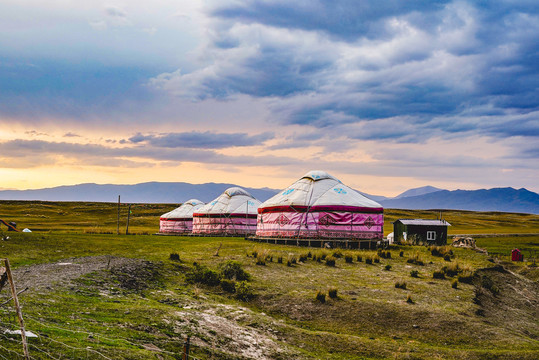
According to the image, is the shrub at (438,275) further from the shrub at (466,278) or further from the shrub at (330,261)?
the shrub at (330,261)

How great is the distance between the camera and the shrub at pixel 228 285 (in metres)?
17.4

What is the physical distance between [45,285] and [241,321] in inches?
215

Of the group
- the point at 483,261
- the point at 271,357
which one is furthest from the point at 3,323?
the point at 483,261

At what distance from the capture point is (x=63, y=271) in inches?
619

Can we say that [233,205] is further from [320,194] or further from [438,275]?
[438,275]

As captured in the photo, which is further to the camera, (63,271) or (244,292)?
(244,292)

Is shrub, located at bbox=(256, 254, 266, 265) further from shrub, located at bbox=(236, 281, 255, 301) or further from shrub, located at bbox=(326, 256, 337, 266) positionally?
shrub, located at bbox=(236, 281, 255, 301)

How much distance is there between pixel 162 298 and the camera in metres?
14.5

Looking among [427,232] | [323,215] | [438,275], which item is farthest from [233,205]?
[438,275]

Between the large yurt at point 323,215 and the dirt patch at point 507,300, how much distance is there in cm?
1203

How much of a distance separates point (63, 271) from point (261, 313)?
6742 mm

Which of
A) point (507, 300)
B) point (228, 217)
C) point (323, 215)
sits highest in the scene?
point (323, 215)

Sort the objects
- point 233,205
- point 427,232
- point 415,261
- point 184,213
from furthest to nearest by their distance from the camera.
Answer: point 184,213, point 233,205, point 427,232, point 415,261

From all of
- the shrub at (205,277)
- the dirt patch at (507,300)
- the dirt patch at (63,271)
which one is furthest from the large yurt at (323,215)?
the dirt patch at (63,271)
